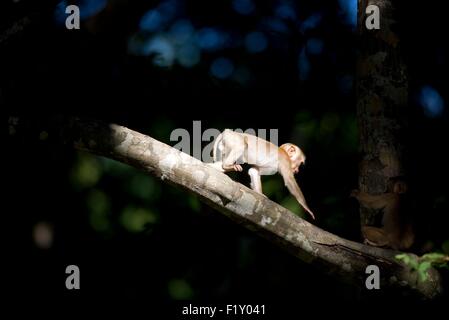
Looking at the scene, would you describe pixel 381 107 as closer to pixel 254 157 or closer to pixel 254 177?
pixel 254 157

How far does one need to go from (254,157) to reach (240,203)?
0.80 meters

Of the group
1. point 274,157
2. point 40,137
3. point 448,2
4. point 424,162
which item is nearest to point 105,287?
point 274,157

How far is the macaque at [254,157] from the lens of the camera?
2848 millimetres

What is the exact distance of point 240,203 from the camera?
2.22m

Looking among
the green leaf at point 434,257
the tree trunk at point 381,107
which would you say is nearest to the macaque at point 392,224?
the tree trunk at point 381,107

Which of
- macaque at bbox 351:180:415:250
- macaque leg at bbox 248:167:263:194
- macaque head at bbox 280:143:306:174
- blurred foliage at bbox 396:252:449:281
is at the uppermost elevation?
macaque head at bbox 280:143:306:174

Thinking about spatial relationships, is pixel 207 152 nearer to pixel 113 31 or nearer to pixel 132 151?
pixel 132 151

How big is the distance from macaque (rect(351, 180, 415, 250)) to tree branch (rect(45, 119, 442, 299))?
0.12 metres

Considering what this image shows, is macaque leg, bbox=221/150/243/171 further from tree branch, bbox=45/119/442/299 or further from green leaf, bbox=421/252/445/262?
green leaf, bbox=421/252/445/262

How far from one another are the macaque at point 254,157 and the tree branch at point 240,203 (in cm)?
50

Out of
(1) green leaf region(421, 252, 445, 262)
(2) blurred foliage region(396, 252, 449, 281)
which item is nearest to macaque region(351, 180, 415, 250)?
(2) blurred foliage region(396, 252, 449, 281)

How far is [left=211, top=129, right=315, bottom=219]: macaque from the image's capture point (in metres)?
2.85

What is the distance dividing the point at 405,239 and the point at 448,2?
99.9 inches

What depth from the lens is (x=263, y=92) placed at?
14.9 feet
